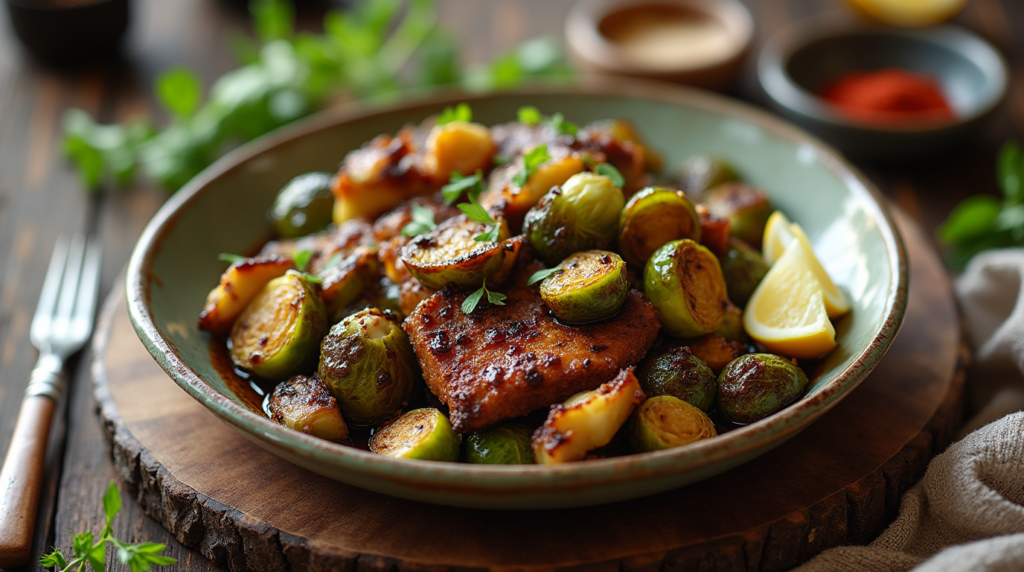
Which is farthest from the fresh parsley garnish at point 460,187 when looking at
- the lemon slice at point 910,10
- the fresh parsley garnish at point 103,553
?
the lemon slice at point 910,10

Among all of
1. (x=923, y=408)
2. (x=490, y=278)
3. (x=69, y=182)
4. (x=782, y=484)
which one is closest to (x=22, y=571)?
(x=490, y=278)

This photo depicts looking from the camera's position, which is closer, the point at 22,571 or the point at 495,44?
the point at 22,571

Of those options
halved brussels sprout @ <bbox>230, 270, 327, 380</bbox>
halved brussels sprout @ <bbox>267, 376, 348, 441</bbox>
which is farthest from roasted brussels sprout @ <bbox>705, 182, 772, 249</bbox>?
halved brussels sprout @ <bbox>267, 376, 348, 441</bbox>

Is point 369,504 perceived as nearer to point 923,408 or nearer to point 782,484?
point 782,484

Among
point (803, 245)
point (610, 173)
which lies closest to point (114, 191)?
point (610, 173)

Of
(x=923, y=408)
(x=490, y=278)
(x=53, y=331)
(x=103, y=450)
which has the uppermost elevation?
(x=490, y=278)

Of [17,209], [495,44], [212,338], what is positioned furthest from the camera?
[495,44]

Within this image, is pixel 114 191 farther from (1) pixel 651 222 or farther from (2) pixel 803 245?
(2) pixel 803 245

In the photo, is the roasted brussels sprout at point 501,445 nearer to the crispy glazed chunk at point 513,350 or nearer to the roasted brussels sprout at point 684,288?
the crispy glazed chunk at point 513,350
